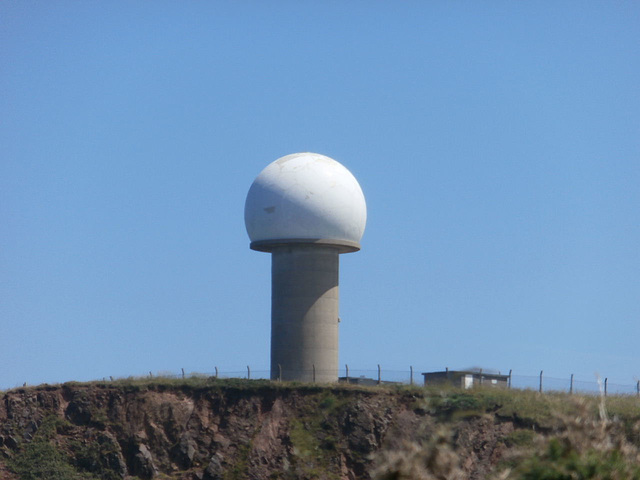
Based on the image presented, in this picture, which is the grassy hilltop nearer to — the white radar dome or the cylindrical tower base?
the cylindrical tower base

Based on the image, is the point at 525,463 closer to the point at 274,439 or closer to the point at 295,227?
the point at 274,439

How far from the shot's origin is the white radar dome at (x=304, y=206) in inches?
2116

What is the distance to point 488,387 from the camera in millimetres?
51938

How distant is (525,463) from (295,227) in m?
30.9

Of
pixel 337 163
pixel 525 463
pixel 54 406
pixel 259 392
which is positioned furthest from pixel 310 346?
pixel 525 463

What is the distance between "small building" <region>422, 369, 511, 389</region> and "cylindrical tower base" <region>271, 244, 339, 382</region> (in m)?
5.30

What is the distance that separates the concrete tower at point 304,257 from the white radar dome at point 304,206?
0.18ft

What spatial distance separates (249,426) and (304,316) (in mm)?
6420

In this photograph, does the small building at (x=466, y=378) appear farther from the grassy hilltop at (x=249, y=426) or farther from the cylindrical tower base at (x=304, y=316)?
the cylindrical tower base at (x=304, y=316)

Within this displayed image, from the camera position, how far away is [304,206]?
176ft

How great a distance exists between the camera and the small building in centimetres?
5322

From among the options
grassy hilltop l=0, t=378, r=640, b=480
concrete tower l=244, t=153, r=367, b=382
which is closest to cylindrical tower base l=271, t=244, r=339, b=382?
concrete tower l=244, t=153, r=367, b=382

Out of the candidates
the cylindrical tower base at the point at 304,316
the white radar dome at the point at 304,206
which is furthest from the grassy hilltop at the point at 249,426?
the white radar dome at the point at 304,206

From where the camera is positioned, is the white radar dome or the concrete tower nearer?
the concrete tower
